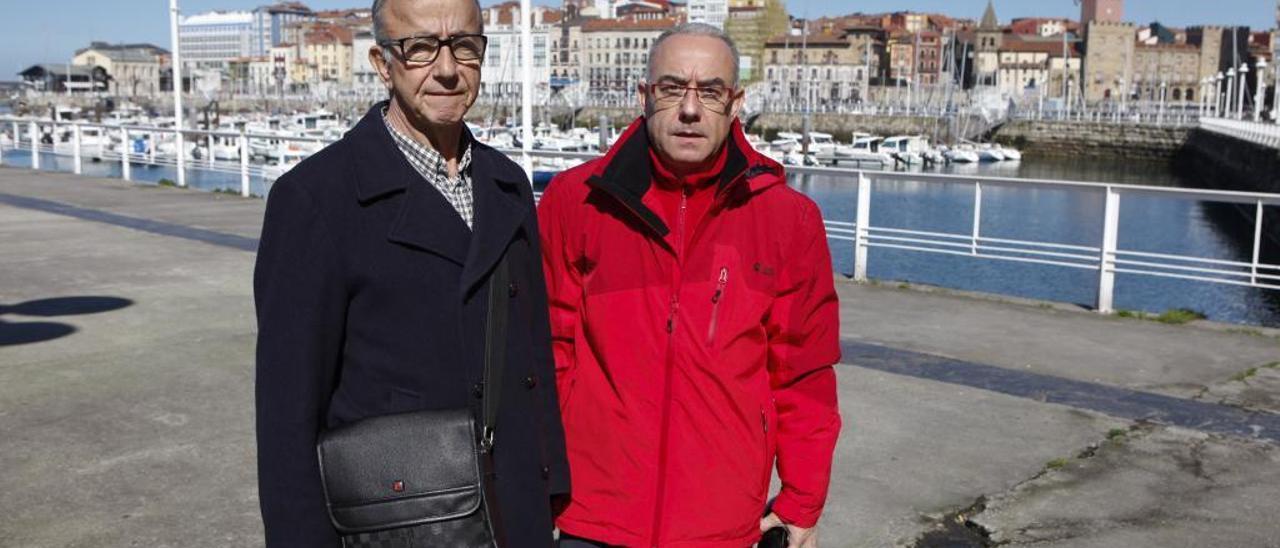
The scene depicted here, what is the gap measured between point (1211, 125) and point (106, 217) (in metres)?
60.4

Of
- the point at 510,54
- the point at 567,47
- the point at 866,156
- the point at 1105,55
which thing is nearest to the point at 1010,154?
the point at 866,156

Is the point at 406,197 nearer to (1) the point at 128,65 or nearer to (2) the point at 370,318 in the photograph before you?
(2) the point at 370,318

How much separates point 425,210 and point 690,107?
57 centimetres

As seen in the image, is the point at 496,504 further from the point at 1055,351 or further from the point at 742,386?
the point at 1055,351

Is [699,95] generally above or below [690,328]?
above

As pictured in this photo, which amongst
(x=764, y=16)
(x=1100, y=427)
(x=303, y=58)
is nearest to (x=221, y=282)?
(x=1100, y=427)

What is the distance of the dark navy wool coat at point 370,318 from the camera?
1.92 metres

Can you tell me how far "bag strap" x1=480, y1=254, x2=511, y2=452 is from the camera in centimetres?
203

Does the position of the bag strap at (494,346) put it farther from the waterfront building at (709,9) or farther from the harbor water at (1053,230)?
the waterfront building at (709,9)

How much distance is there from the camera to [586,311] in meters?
2.42

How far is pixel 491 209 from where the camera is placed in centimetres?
212

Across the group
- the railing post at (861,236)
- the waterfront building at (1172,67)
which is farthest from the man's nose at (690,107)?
the waterfront building at (1172,67)

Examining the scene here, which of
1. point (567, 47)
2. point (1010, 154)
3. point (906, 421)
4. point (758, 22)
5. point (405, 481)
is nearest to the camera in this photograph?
point (405, 481)

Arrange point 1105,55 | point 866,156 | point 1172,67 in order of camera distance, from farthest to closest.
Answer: point 1172,67 → point 1105,55 → point 866,156
